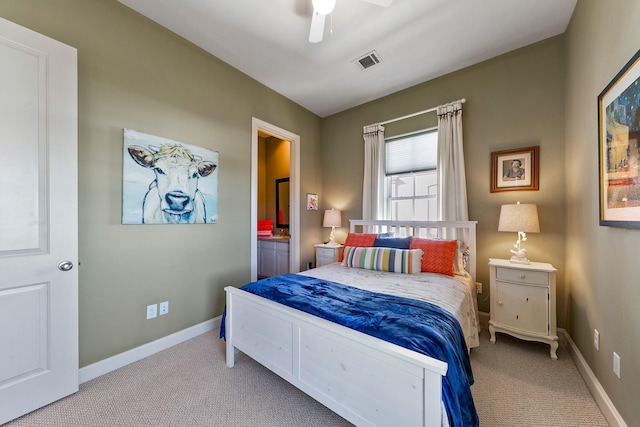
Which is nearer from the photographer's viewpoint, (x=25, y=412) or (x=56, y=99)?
(x=25, y=412)

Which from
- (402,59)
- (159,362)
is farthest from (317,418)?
(402,59)

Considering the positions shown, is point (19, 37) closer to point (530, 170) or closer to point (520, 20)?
point (520, 20)

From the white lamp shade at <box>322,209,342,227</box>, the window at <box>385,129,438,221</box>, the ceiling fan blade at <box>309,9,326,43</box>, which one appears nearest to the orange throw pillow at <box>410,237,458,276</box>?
the window at <box>385,129,438,221</box>

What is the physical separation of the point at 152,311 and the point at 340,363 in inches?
71.5

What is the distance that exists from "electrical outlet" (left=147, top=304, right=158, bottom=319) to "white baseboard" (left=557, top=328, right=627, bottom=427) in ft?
10.5

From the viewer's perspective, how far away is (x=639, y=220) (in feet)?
3.67

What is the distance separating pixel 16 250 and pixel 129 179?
0.79 m

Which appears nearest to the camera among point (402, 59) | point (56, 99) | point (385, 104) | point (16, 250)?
point (16, 250)

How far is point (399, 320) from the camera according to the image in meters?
1.30

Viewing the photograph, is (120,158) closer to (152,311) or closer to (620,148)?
(152,311)

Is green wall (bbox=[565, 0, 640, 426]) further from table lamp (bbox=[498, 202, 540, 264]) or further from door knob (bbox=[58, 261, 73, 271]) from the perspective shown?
door knob (bbox=[58, 261, 73, 271])

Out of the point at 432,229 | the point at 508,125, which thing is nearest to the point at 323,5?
the point at 508,125

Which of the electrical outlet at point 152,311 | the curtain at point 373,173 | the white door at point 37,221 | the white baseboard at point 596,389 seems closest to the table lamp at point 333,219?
the curtain at point 373,173

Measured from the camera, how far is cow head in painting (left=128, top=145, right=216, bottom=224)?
2.12 m
